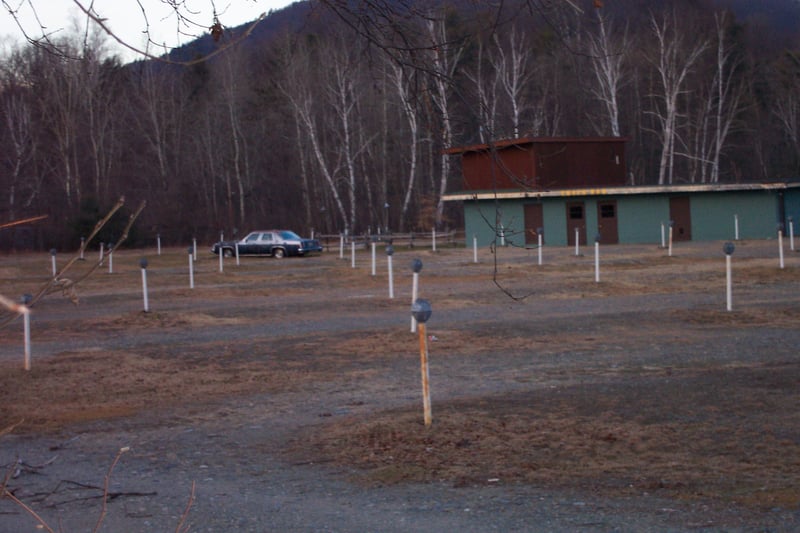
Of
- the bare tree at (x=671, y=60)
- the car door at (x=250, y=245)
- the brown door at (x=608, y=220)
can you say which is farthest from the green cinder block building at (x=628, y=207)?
the car door at (x=250, y=245)

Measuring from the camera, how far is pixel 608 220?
47.4 meters

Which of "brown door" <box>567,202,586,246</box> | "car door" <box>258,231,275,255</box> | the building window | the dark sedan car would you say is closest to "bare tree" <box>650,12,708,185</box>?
the building window

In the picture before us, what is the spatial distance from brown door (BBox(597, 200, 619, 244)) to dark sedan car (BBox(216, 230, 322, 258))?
14868 mm

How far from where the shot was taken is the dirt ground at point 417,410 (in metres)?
6.21

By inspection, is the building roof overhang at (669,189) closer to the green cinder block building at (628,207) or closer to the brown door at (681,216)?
the green cinder block building at (628,207)

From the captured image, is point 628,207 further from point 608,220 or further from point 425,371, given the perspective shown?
point 425,371

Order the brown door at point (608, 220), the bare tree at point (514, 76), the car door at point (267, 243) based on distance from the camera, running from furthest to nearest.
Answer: the brown door at point (608, 220) → the car door at point (267, 243) → the bare tree at point (514, 76)

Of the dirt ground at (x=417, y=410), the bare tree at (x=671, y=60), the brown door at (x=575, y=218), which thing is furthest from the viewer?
the bare tree at (x=671, y=60)

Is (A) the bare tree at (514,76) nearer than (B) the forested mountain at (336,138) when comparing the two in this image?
Yes

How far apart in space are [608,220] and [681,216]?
12.3 feet

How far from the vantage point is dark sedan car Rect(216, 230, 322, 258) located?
4447 cm

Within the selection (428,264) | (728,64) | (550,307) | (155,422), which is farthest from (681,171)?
(155,422)

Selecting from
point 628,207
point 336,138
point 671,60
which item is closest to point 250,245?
point 336,138

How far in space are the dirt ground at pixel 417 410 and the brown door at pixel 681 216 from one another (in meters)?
26.4
